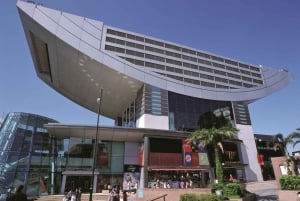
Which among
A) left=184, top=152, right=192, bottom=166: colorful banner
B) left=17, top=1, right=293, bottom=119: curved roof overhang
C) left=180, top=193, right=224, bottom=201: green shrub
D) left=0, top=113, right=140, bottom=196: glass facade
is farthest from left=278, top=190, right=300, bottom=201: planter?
left=17, top=1, right=293, bottom=119: curved roof overhang

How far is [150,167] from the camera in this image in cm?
2705

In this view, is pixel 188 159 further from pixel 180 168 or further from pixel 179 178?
pixel 179 178

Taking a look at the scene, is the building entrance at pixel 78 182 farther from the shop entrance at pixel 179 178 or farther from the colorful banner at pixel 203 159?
the colorful banner at pixel 203 159

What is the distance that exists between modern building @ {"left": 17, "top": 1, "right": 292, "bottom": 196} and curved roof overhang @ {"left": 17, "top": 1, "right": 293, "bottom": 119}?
0.51 ft

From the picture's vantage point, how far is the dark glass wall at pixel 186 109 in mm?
33312

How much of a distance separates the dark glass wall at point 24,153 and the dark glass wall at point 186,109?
18239 mm

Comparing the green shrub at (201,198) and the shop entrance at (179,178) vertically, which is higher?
the shop entrance at (179,178)

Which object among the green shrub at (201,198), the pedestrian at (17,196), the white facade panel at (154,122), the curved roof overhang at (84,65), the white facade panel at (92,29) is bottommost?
the green shrub at (201,198)

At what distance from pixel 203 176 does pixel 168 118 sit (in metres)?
9.46

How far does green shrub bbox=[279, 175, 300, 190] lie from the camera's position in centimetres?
1758

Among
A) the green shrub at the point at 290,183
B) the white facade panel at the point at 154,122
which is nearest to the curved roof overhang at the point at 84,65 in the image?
the white facade panel at the point at 154,122

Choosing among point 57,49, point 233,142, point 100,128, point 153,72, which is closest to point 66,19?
point 57,49

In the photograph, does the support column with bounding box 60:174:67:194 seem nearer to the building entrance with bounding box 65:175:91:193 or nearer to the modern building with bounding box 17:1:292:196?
the modern building with bounding box 17:1:292:196

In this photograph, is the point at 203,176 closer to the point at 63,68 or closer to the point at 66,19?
the point at 63,68
